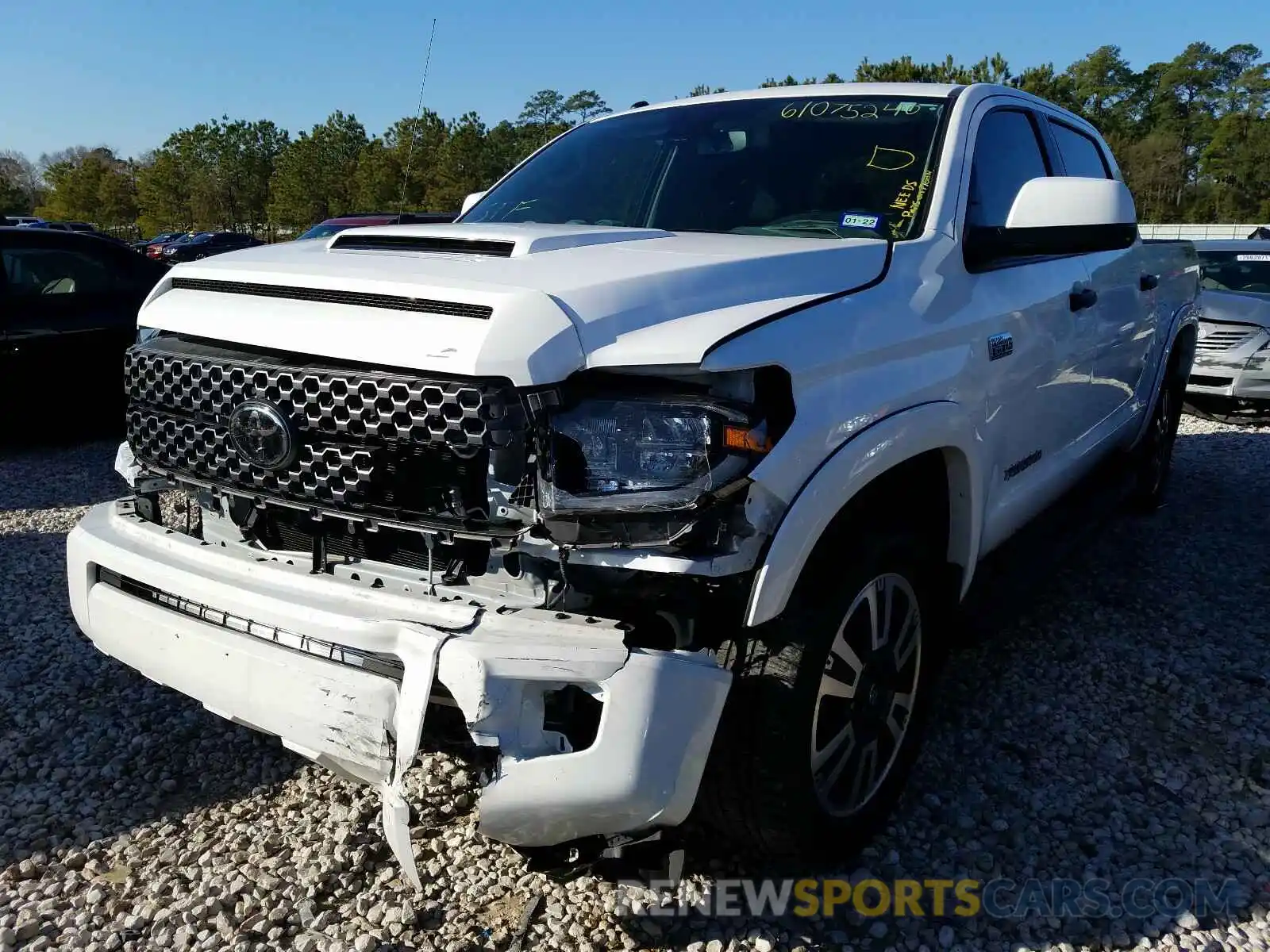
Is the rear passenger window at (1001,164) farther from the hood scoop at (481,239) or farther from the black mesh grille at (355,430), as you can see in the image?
the black mesh grille at (355,430)

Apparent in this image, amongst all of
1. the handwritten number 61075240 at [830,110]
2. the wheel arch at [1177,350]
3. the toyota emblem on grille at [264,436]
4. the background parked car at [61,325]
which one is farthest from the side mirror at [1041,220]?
the background parked car at [61,325]

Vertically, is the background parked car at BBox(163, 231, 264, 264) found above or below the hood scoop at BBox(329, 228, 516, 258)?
above

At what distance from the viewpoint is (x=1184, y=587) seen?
14.6 ft

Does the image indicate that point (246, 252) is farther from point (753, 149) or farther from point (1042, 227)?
point (1042, 227)

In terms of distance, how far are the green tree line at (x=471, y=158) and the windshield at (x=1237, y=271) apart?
2974 cm

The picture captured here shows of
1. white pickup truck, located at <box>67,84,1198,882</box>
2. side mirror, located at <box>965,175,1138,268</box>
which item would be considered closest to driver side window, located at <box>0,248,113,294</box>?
white pickup truck, located at <box>67,84,1198,882</box>

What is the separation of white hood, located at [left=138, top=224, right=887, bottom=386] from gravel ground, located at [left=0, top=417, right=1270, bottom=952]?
1.15 metres

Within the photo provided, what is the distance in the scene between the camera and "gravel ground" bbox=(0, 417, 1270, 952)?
7.45 ft

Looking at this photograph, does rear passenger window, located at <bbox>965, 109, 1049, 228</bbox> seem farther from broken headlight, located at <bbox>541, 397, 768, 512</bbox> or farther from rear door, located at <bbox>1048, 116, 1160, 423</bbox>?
broken headlight, located at <bbox>541, 397, 768, 512</bbox>

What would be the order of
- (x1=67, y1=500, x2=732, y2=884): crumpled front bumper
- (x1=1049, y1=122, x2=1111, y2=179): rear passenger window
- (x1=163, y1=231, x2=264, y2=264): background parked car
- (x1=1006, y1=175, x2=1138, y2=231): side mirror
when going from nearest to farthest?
1. (x1=67, y1=500, x2=732, y2=884): crumpled front bumper
2. (x1=1006, y1=175, x2=1138, y2=231): side mirror
3. (x1=1049, y1=122, x2=1111, y2=179): rear passenger window
4. (x1=163, y1=231, x2=264, y2=264): background parked car

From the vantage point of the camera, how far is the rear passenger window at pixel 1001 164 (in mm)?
2947

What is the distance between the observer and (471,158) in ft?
141

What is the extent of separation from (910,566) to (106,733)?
2566 mm

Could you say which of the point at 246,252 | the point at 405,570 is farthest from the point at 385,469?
the point at 246,252
